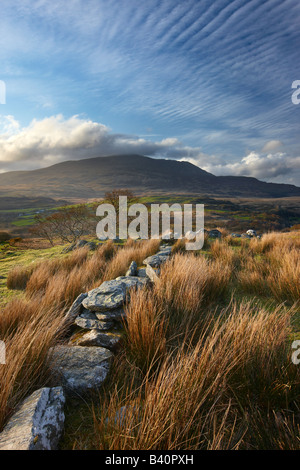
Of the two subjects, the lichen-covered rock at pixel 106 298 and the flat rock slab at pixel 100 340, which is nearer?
the flat rock slab at pixel 100 340

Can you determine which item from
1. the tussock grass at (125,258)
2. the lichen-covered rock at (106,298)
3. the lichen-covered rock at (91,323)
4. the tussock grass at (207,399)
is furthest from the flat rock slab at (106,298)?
the tussock grass at (125,258)

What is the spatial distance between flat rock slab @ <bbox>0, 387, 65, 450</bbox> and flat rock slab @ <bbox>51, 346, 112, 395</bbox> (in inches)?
8.6

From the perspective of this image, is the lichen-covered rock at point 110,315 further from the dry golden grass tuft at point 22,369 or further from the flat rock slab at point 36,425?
the flat rock slab at point 36,425

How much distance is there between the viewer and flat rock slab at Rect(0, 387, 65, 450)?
1188mm

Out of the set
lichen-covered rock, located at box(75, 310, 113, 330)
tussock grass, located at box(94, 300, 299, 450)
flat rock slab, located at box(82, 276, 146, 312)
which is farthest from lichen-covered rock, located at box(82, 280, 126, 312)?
tussock grass, located at box(94, 300, 299, 450)

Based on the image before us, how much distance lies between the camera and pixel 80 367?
1.88 metres

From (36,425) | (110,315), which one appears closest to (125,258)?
(110,315)

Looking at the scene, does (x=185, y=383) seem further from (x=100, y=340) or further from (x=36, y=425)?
(x=100, y=340)

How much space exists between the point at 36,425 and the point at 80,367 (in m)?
0.61

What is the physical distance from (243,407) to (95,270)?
14.0ft

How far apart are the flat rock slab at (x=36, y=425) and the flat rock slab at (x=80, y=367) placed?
22 cm

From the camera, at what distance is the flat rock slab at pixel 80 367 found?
1.74 meters

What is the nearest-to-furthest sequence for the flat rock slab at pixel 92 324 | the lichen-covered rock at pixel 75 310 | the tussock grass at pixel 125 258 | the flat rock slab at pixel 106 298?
1. the flat rock slab at pixel 92 324
2. the flat rock slab at pixel 106 298
3. the lichen-covered rock at pixel 75 310
4. the tussock grass at pixel 125 258
